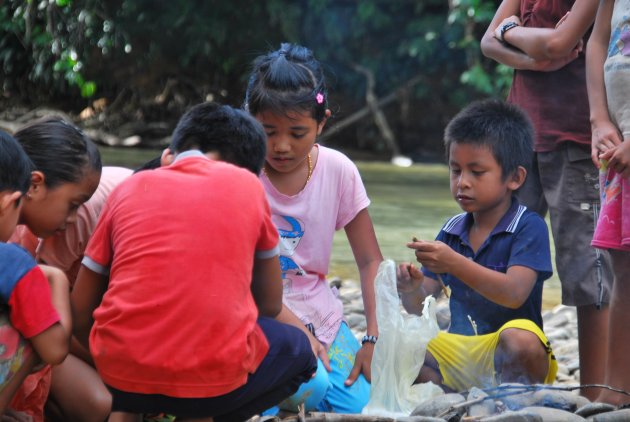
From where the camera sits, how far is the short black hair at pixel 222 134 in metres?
2.50

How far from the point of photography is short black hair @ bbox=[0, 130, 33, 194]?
93.3 inches

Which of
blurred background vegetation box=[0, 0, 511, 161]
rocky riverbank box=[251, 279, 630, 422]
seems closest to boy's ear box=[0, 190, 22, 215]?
rocky riverbank box=[251, 279, 630, 422]

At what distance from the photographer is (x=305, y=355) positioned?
97.8 inches

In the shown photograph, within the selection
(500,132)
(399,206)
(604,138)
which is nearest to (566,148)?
(500,132)

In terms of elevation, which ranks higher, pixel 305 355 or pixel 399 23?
pixel 305 355

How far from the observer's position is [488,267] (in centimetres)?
312

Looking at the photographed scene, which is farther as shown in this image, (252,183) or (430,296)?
(430,296)

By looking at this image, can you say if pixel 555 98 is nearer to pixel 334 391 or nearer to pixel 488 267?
pixel 488 267

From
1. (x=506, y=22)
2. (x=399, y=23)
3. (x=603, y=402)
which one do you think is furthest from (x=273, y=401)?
(x=399, y=23)

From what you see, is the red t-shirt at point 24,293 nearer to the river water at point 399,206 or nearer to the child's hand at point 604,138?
the child's hand at point 604,138

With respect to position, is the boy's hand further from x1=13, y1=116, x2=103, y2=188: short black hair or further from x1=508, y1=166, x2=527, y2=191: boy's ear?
x1=13, y1=116, x2=103, y2=188: short black hair

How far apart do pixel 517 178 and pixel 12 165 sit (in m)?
1.60

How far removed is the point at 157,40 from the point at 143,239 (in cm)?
1225

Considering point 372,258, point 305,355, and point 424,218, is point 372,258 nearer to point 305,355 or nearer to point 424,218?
point 305,355
